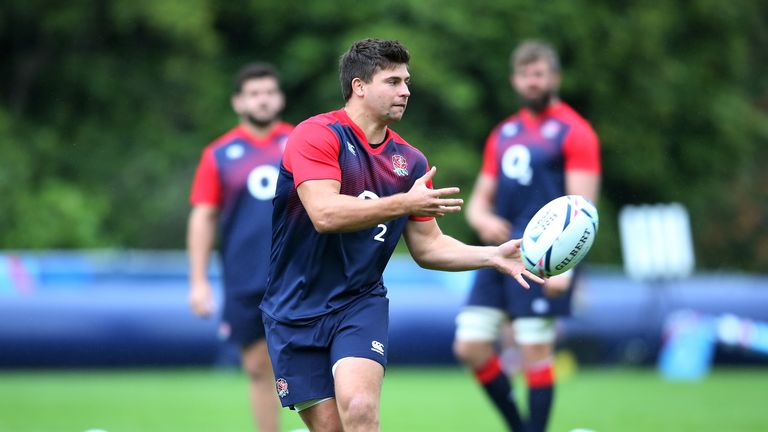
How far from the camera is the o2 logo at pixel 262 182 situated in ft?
25.6

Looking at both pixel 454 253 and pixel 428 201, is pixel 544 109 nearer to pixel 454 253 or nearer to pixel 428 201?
pixel 454 253

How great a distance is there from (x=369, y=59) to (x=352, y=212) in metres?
0.81

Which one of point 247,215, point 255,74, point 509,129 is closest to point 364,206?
point 247,215

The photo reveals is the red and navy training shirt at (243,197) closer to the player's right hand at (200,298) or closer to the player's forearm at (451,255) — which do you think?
the player's right hand at (200,298)

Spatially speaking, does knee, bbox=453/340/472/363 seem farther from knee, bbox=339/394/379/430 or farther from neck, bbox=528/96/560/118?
knee, bbox=339/394/379/430

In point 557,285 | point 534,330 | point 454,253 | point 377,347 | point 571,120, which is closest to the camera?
point 377,347

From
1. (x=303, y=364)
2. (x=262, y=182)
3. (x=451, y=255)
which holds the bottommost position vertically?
(x=303, y=364)

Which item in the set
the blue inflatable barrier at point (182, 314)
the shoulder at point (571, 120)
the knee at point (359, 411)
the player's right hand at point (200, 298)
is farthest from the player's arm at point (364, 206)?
the blue inflatable barrier at point (182, 314)

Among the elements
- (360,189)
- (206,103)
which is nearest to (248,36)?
(206,103)

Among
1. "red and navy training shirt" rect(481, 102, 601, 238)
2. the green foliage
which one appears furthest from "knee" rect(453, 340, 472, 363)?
the green foliage

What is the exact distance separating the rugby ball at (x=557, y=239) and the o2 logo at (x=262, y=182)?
252 cm

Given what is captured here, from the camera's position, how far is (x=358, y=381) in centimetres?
532

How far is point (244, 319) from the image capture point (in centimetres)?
777

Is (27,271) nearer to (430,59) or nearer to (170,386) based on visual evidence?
(170,386)
